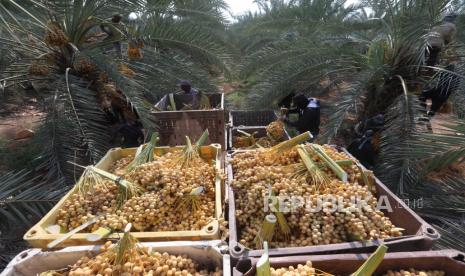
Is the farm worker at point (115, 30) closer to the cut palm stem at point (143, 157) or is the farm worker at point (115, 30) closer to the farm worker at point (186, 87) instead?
the farm worker at point (186, 87)

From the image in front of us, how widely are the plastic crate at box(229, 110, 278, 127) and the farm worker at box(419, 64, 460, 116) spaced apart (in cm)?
232

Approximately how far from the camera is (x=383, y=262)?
1.37 meters

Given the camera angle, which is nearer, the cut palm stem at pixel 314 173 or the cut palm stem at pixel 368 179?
the cut palm stem at pixel 314 173

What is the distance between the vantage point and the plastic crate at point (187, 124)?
11.7ft

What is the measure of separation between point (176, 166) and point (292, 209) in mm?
934

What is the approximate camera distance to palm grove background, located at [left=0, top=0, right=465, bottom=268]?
8.25 feet

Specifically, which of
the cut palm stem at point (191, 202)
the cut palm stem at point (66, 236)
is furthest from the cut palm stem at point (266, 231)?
the cut palm stem at point (66, 236)

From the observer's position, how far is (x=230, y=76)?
5.88 m

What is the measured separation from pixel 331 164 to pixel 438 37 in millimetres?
3189

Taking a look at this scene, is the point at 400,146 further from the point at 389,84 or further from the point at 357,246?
the point at 357,246

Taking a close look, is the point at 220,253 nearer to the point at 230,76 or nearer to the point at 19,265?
the point at 19,265

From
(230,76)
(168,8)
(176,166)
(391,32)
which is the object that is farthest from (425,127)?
(168,8)

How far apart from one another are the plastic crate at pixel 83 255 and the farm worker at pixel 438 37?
3903mm

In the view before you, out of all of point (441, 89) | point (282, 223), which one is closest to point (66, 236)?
point (282, 223)
